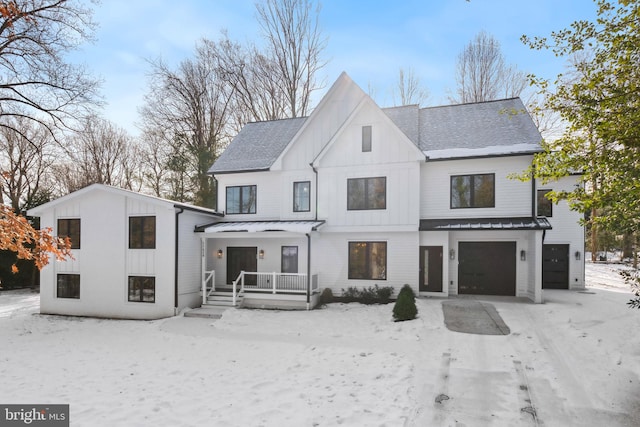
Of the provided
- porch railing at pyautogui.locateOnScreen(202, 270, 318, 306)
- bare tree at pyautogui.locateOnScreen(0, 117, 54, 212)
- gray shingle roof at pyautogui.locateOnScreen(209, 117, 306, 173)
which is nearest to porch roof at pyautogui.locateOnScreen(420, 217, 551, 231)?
porch railing at pyautogui.locateOnScreen(202, 270, 318, 306)

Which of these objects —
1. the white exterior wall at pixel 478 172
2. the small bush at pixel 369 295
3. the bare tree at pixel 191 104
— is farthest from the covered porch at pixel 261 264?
the bare tree at pixel 191 104

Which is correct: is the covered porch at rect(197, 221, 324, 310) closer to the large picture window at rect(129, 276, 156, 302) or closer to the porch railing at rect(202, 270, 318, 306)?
the porch railing at rect(202, 270, 318, 306)

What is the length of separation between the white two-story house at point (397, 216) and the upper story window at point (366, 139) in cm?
4

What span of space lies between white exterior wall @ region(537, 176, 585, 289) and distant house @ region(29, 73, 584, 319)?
9cm

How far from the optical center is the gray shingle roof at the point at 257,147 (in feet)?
55.7

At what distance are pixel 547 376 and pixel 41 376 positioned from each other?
11087 millimetres

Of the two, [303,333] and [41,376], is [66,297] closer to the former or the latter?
[41,376]

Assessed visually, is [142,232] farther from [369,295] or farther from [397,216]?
[397,216]

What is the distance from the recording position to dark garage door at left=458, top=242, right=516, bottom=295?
13.7 meters

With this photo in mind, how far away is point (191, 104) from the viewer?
2781cm

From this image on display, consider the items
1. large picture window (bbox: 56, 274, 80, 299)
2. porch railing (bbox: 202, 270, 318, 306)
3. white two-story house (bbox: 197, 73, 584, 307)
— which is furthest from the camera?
large picture window (bbox: 56, 274, 80, 299)

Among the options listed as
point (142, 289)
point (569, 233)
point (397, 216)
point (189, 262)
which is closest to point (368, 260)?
point (397, 216)

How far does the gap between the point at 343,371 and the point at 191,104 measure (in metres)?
26.7

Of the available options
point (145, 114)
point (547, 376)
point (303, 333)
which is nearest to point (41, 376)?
point (303, 333)
